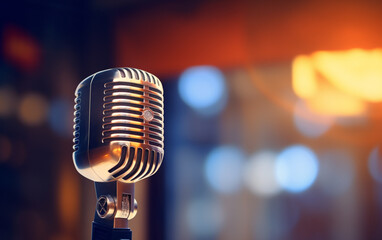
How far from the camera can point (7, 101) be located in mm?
2836

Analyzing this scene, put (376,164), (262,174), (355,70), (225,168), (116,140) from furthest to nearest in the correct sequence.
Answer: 1. (225,168)
2. (262,174)
3. (355,70)
4. (376,164)
5. (116,140)

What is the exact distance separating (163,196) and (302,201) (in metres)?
0.93

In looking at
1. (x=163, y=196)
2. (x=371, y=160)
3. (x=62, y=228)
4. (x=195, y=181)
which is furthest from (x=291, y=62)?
(x=62, y=228)

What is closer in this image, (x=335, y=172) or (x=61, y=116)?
(x=335, y=172)

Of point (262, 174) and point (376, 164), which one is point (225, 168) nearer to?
point (262, 174)

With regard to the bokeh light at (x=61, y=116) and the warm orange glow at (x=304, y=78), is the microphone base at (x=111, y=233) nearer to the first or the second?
the warm orange glow at (x=304, y=78)

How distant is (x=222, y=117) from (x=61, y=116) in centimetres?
106

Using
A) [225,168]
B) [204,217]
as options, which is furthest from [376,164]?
[204,217]

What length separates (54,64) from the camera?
3217 mm

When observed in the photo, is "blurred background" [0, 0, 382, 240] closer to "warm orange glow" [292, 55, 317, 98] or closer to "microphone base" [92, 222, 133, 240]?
"warm orange glow" [292, 55, 317, 98]

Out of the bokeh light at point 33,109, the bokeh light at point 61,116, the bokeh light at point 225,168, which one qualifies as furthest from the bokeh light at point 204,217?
the bokeh light at point 33,109

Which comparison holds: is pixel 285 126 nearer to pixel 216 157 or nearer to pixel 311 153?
pixel 311 153

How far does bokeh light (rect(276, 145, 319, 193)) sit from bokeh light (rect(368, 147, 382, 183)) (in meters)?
0.29

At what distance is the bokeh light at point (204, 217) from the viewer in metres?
2.95
